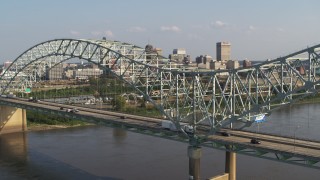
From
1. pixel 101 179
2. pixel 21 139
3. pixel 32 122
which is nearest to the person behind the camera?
pixel 101 179

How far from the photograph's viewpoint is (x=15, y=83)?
5944 centimetres

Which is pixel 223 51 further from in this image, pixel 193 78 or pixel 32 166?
pixel 193 78

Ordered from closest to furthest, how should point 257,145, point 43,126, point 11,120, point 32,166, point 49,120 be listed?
point 257,145
point 32,166
point 11,120
point 43,126
point 49,120

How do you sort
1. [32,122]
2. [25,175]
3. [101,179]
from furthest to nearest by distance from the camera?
[32,122] < [25,175] < [101,179]

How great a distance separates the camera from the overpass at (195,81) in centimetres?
2056

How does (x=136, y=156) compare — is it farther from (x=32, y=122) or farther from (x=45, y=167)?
(x=32, y=122)

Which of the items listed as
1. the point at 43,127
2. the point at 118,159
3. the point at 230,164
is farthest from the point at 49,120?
the point at 230,164

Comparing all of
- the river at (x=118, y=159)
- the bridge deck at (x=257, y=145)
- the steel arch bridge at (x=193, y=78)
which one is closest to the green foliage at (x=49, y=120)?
the steel arch bridge at (x=193, y=78)

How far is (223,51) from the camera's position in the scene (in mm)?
195375

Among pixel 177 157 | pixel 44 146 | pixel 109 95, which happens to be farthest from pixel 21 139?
pixel 109 95

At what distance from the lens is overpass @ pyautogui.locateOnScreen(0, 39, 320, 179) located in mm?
20562

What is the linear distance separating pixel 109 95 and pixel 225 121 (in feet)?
148

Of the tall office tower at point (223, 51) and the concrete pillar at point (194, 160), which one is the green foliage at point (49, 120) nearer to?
the concrete pillar at point (194, 160)

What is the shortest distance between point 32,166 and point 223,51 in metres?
170
